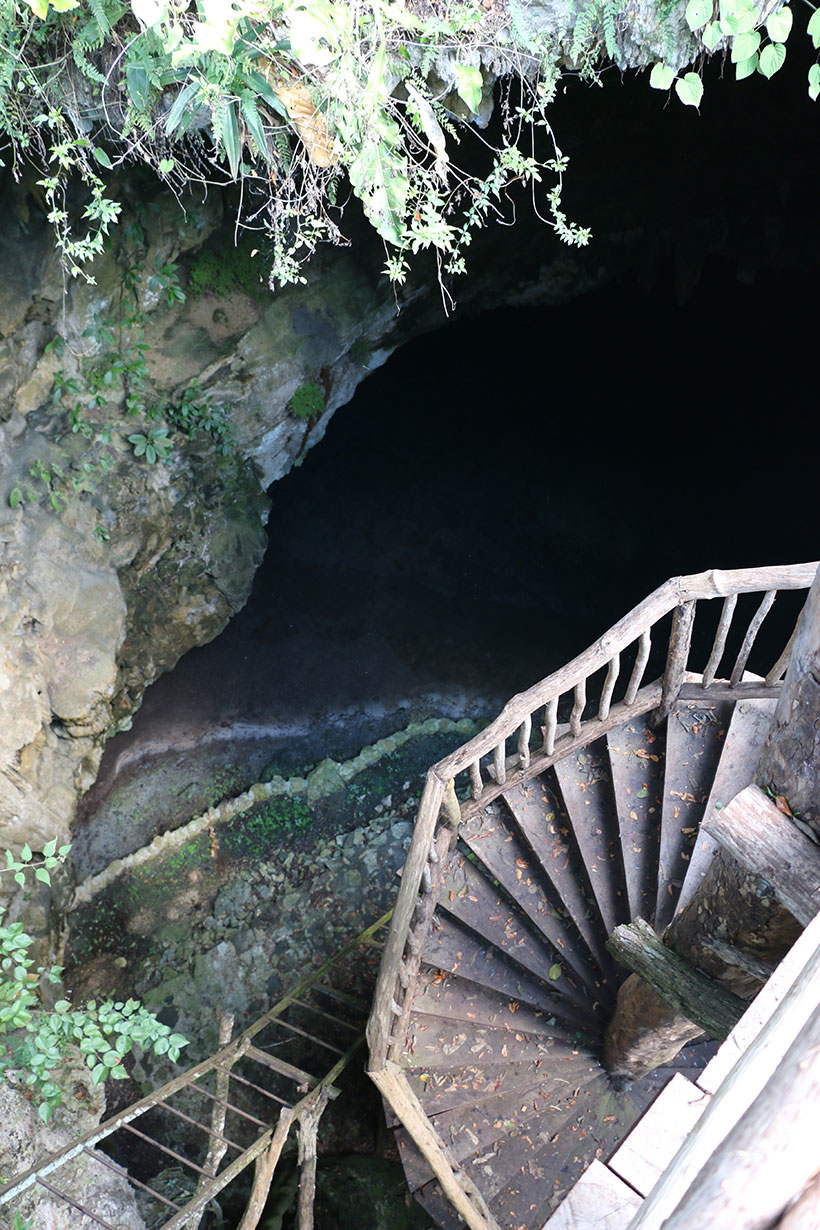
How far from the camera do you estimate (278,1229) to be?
6020 mm

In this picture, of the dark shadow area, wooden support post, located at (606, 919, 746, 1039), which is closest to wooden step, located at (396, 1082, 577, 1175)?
wooden support post, located at (606, 919, 746, 1039)

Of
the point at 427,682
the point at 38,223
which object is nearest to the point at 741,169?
the point at 427,682

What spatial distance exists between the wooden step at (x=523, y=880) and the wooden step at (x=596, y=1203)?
47.4 inches

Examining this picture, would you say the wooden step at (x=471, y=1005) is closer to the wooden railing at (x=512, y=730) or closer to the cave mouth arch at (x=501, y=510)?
the wooden railing at (x=512, y=730)

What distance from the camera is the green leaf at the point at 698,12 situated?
2582mm

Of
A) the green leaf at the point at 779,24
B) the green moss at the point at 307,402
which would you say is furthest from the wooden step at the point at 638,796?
the green moss at the point at 307,402

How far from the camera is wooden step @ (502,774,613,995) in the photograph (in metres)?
4.94

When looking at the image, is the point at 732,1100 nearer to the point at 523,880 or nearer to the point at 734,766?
the point at 734,766

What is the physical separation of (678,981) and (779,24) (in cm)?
380

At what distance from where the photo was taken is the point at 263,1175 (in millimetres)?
4328

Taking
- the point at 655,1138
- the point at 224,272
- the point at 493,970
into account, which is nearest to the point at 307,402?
the point at 224,272

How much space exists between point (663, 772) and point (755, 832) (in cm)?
262

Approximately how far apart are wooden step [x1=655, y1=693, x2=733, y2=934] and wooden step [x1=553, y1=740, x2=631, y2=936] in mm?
361

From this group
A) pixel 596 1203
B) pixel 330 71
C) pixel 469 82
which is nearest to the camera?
pixel 469 82
